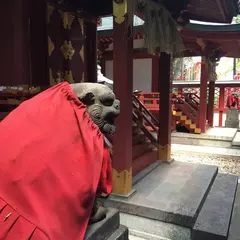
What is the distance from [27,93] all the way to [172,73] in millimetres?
3369

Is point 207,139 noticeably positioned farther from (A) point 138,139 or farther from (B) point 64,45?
(B) point 64,45

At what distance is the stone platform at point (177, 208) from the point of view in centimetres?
372

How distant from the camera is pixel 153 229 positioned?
394 cm

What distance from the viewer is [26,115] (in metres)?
1.63

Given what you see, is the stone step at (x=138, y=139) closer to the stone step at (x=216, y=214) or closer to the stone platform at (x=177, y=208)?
the stone platform at (x=177, y=208)

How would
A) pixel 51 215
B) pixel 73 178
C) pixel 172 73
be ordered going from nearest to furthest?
1. pixel 51 215
2. pixel 73 178
3. pixel 172 73

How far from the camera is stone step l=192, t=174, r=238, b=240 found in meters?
3.54

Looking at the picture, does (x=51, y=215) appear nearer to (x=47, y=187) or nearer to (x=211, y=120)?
(x=47, y=187)

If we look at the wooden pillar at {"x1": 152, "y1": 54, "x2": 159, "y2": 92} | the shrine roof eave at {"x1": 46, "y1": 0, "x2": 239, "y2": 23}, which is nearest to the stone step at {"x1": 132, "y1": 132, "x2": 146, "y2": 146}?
the shrine roof eave at {"x1": 46, "y1": 0, "x2": 239, "y2": 23}

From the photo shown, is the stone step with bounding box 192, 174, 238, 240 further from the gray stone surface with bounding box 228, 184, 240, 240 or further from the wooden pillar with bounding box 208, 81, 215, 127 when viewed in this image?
the wooden pillar with bounding box 208, 81, 215, 127

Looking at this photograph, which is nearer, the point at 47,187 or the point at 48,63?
the point at 47,187

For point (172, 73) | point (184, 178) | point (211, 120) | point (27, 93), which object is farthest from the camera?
point (211, 120)

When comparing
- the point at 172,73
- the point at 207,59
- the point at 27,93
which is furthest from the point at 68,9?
the point at 207,59

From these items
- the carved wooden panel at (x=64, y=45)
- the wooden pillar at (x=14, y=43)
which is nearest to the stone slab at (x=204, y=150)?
the carved wooden panel at (x=64, y=45)
